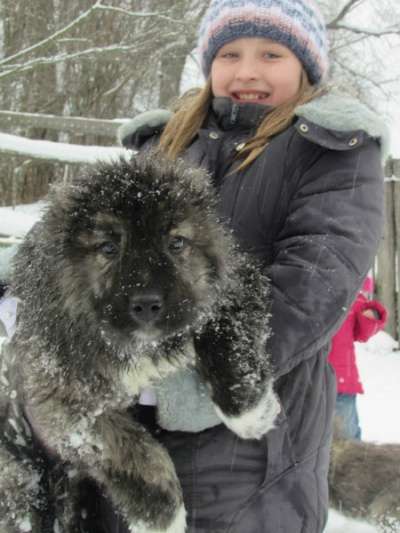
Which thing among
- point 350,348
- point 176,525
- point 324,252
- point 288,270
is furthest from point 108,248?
point 350,348

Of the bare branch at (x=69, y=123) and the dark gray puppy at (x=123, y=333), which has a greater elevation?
the dark gray puppy at (x=123, y=333)

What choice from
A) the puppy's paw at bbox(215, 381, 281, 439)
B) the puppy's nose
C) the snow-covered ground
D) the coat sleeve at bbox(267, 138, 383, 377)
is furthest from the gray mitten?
the snow-covered ground

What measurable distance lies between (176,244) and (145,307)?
36cm

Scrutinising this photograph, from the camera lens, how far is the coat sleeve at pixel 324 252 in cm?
A: 184

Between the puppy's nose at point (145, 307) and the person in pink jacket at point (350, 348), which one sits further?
the person in pink jacket at point (350, 348)

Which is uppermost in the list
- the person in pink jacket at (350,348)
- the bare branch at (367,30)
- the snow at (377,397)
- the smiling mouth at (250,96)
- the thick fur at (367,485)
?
the smiling mouth at (250,96)

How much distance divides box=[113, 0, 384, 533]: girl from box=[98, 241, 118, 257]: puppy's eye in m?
0.45

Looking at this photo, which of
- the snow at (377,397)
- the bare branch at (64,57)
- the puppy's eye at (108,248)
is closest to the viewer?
the puppy's eye at (108,248)

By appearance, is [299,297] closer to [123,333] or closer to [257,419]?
[257,419]

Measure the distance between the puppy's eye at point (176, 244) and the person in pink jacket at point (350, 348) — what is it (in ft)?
7.24

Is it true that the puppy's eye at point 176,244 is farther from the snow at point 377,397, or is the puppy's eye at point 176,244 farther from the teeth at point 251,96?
the snow at point 377,397

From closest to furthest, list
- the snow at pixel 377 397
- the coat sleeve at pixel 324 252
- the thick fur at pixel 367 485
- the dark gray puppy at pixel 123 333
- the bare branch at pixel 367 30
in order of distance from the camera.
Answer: the coat sleeve at pixel 324 252, the dark gray puppy at pixel 123 333, the thick fur at pixel 367 485, the snow at pixel 377 397, the bare branch at pixel 367 30

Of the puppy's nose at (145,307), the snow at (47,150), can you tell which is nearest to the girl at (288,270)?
the puppy's nose at (145,307)

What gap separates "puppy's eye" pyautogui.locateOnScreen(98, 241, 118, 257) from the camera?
2.08m
